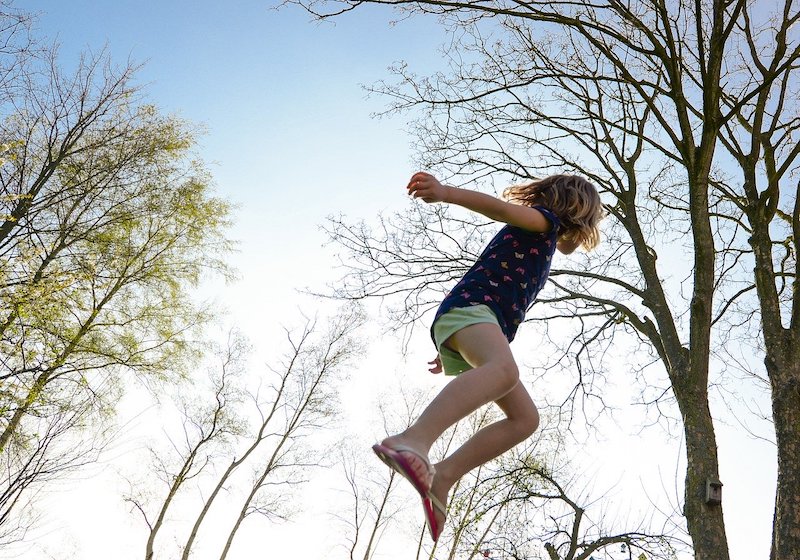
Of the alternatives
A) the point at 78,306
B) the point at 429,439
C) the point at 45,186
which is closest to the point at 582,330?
the point at 429,439

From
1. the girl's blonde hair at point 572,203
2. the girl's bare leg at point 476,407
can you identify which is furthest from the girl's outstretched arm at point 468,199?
the girl's bare leg at point 476,407

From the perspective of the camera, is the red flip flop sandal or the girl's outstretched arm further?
the girl's outstretched arm

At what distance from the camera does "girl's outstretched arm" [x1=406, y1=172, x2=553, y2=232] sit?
1912 millimetres

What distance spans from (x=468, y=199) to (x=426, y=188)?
0.49ft

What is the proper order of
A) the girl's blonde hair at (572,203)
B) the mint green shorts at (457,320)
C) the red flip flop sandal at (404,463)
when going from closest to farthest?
the red flip flop sandal at (404,463) < the mint green shorts at (457,320) < the girl's blonde hair at (572,203)

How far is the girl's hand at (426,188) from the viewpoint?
1.90m

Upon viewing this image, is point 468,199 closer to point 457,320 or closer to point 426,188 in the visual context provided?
point 426,188

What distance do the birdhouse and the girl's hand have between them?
11.3 ft

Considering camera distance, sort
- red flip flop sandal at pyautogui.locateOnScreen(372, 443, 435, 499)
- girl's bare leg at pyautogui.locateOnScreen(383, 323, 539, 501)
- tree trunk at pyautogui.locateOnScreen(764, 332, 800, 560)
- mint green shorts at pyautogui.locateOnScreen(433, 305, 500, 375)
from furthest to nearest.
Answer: tree trunk at pyautogui.locateOnScreen(764, 332, 800, 560) < mint green shorts at pyautogui.locateOnScreen(433, 305, 500, 375) < girl's bare leg at pyautogui.locateOnScreen(383, 323, 539, 501) < red flip flop sandal at pyautogui.locateOnScreen(372, 443, 435, 499)

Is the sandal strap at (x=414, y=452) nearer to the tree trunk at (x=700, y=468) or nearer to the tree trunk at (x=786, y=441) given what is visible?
the tree trunk at (x=700, y=468)

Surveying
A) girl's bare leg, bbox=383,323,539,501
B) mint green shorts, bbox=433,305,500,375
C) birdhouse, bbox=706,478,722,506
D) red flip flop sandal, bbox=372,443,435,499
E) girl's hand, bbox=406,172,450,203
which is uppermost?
birdhouse, bbox=706,478,722,506

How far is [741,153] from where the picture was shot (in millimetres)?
6094

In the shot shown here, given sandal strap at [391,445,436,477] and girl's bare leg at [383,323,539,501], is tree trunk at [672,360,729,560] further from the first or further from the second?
sandal strap at [391,445,436,477]

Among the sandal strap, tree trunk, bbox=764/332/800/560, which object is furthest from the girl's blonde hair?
tree trunk, bbox=764/332/800/560
